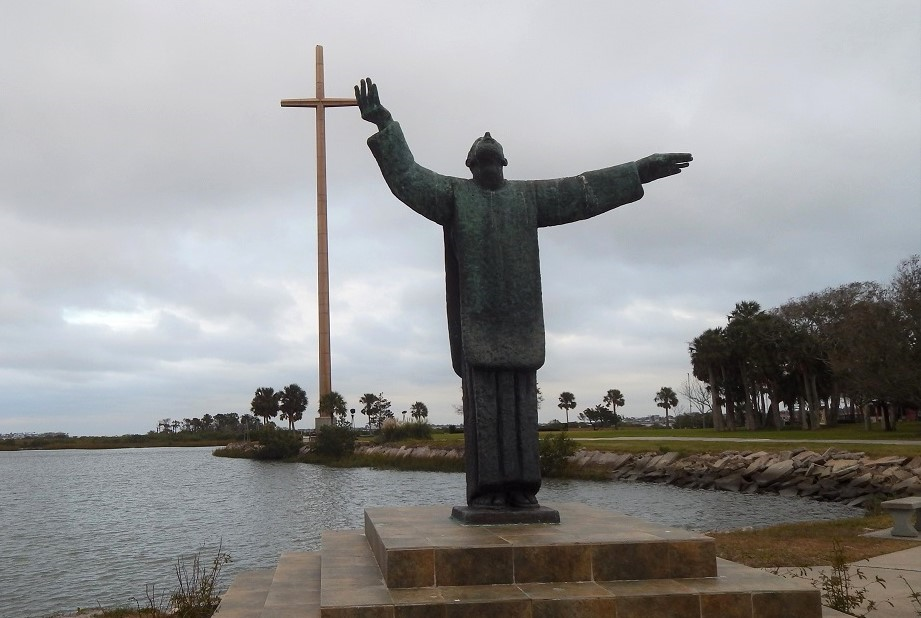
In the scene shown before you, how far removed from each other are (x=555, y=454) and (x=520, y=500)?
86.8 feet

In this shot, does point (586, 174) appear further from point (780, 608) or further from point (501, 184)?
point (780, 608)

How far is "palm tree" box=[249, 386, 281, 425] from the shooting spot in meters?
88.9

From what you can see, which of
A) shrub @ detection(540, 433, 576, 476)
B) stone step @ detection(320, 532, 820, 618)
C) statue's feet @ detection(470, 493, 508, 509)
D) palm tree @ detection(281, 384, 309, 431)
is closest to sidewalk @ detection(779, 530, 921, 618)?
stone step @ detection(320, 532, 820, 618)

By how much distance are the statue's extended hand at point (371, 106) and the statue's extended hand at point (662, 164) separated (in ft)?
8.12

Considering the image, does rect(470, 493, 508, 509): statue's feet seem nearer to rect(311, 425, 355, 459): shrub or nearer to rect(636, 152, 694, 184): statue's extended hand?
rect(636, 152, 694, 184): statue's extended hand

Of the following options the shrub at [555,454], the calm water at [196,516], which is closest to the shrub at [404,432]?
the calm water at [196,516]

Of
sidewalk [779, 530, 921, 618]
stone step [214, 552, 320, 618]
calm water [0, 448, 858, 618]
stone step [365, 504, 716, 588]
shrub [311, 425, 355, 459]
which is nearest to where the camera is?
stone step [365, 504, 716, 588]

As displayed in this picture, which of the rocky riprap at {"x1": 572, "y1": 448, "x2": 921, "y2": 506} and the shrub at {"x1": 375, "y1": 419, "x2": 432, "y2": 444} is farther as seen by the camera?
the shrub at {"x1": 375, "y1": 419, "x2": 432, "y2": 444}

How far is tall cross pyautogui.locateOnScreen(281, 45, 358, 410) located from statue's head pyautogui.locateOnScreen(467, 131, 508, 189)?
52495 millimetres

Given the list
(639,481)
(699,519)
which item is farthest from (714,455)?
(699,519)

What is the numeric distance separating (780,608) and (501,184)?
165 inches

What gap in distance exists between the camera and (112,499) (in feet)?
92.8

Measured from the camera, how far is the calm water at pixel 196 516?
13.2 m

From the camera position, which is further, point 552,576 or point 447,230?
point 447,230
